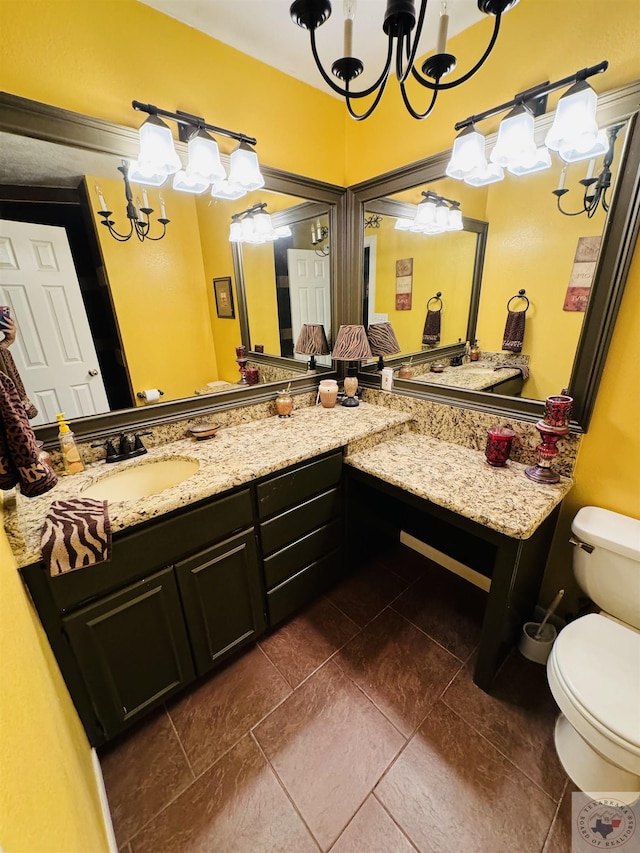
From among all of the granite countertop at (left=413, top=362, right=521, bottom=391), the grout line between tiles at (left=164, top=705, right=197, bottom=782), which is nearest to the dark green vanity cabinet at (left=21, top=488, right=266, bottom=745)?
the grout line between tiles at (left=164, top=705, right=197, bottom=782)

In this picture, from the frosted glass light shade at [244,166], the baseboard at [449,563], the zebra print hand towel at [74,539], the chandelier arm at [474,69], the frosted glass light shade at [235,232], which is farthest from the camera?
the baseboard at [449,563]

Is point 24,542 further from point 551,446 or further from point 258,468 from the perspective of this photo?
point 551,446

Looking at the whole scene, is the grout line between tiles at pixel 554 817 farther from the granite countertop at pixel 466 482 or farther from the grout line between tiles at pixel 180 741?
the grout line between tiles at pixel 180 741

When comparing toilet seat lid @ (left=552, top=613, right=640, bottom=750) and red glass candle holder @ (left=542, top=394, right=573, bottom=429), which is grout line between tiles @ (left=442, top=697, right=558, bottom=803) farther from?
red glass candle holder @ (left=542, top=394, right=573, bottom=429)

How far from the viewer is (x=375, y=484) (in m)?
1.60

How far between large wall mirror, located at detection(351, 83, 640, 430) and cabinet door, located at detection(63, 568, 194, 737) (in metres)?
1.52

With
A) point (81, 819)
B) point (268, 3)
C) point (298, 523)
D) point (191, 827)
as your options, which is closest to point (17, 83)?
point (268, 3)

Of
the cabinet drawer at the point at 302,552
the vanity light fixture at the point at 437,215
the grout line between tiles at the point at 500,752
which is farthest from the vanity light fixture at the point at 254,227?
the grout line between tiles at the point at 500,752

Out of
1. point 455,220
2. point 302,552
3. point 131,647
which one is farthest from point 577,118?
point 131,647

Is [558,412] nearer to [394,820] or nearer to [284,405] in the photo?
[284,405]

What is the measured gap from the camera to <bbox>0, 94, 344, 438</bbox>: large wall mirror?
1.15 metres

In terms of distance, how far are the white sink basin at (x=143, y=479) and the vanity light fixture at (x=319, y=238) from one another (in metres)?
1.41

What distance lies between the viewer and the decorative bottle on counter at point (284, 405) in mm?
1875

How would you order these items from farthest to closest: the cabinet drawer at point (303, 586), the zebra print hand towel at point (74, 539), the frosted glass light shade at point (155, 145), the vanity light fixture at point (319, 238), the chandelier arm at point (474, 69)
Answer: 1. the vanity light fixture at point (319, 238)
2. the cabinet drawer at point (303, 586)
3. the frosted glass light shade at point (155, 145)
4. the zebra print hand towel at point (74, 539)
5. the chandelier arm at point (474, 69)
